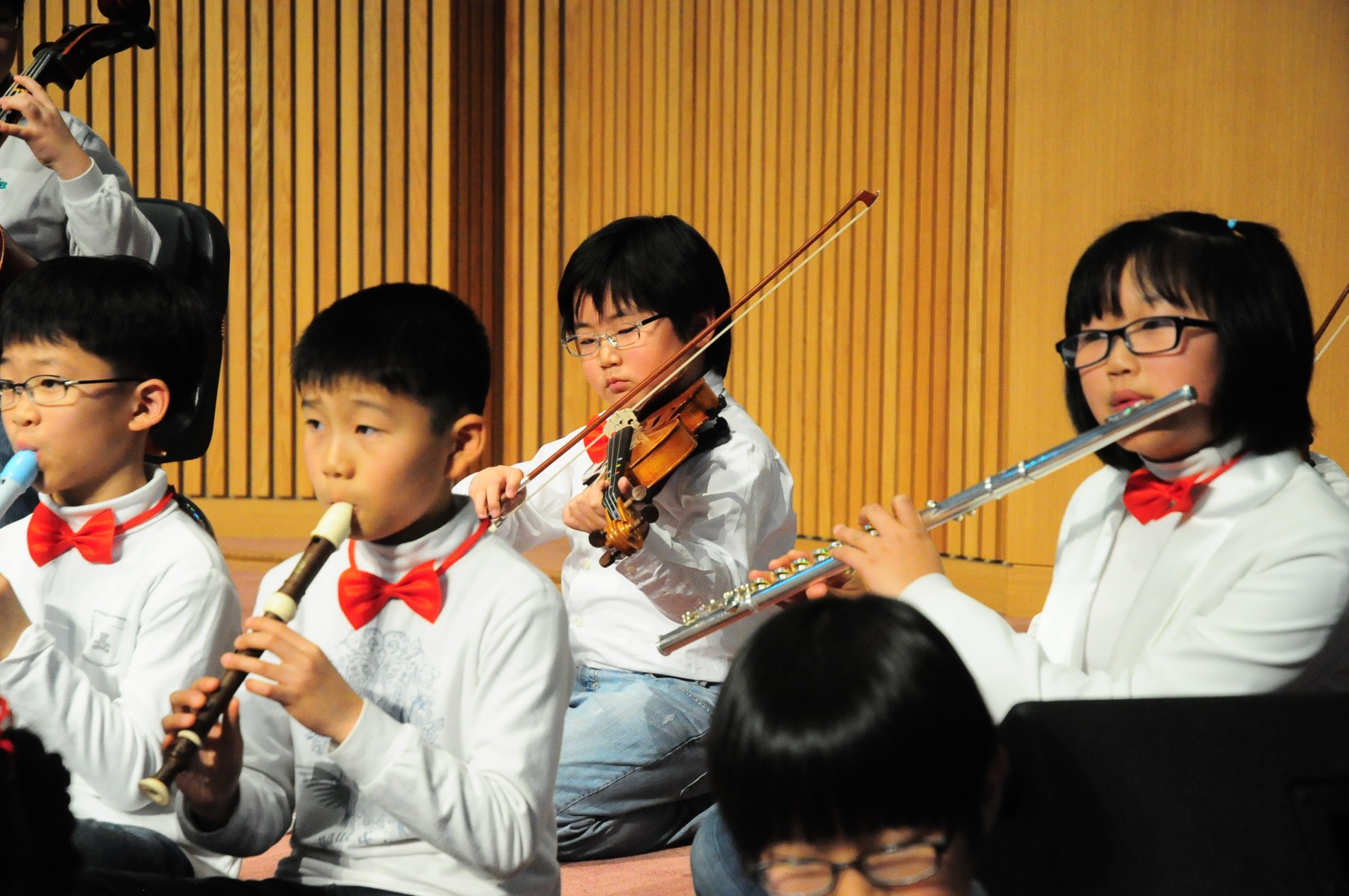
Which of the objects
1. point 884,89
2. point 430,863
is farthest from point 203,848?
point 884,89

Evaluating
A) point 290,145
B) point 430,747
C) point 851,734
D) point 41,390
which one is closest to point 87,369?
point 41,390

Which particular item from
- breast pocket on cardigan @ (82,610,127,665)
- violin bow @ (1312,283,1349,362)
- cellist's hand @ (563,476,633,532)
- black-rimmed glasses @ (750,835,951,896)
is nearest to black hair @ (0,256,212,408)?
breast pocket on cardigan @ (82,610,127,665)

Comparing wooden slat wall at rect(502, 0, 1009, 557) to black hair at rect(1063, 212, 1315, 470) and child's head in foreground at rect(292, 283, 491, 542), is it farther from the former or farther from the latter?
child's head in foreground at rect(292, 283, 491, 542)

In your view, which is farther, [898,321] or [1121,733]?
[898,321]

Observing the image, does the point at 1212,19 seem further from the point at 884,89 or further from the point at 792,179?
the point at 792,179

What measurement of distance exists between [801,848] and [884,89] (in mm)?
3594

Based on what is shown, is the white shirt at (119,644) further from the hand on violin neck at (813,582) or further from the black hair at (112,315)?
the hand on violin neck at (813,582)

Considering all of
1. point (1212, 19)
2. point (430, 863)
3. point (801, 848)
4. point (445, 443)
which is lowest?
point (430, 863)

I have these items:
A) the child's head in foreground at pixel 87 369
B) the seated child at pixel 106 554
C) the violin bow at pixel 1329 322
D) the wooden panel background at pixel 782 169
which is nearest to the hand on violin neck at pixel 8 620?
the seated child at pixel 106 554

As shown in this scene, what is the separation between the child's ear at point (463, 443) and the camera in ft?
4.53

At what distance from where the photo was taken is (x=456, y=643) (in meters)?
1.31

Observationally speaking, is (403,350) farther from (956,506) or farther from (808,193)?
(808,193)

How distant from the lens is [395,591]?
1.33m

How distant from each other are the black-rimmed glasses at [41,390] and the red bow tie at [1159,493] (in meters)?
1.16
